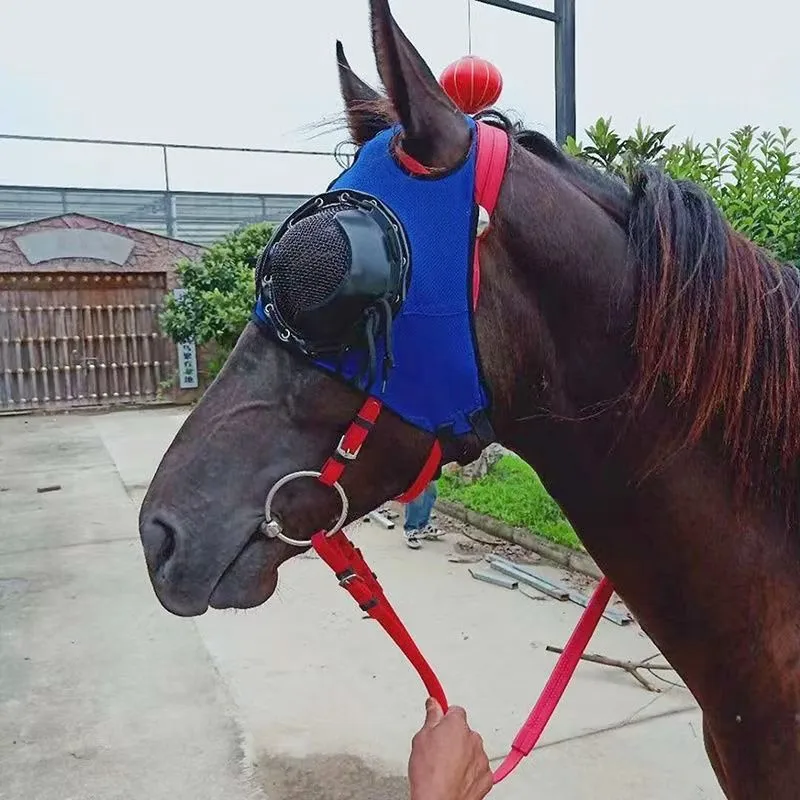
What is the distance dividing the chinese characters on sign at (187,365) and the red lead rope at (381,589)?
12888 millimetres

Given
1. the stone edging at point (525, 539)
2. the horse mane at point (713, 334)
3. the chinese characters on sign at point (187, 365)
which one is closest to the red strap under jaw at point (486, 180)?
the horse mane at point (713, 334)

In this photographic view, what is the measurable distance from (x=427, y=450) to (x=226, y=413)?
0.89 feet

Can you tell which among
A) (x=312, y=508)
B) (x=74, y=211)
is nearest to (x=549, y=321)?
(x=312, y=508)

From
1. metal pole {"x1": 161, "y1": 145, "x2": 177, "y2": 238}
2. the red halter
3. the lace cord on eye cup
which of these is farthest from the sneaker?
metal pole {"x1": 161, "y1": 145, "x2": 177, "y2": 238}

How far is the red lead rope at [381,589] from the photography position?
101cm

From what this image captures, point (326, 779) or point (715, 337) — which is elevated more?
point (715, 337)

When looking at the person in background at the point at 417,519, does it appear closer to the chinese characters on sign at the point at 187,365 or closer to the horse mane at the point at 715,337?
the horse mane at the point at 715,337

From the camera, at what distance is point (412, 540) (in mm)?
5441

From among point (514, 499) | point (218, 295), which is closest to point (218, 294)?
point (218, 295)

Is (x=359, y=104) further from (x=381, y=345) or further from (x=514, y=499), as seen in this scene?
(x=514, y=499)

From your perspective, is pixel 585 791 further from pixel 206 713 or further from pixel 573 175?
pixel 573 175

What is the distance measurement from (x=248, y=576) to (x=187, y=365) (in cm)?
1332

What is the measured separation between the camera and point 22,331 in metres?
Answer: 13.5

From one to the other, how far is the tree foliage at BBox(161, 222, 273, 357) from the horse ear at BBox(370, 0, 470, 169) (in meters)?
10.9
